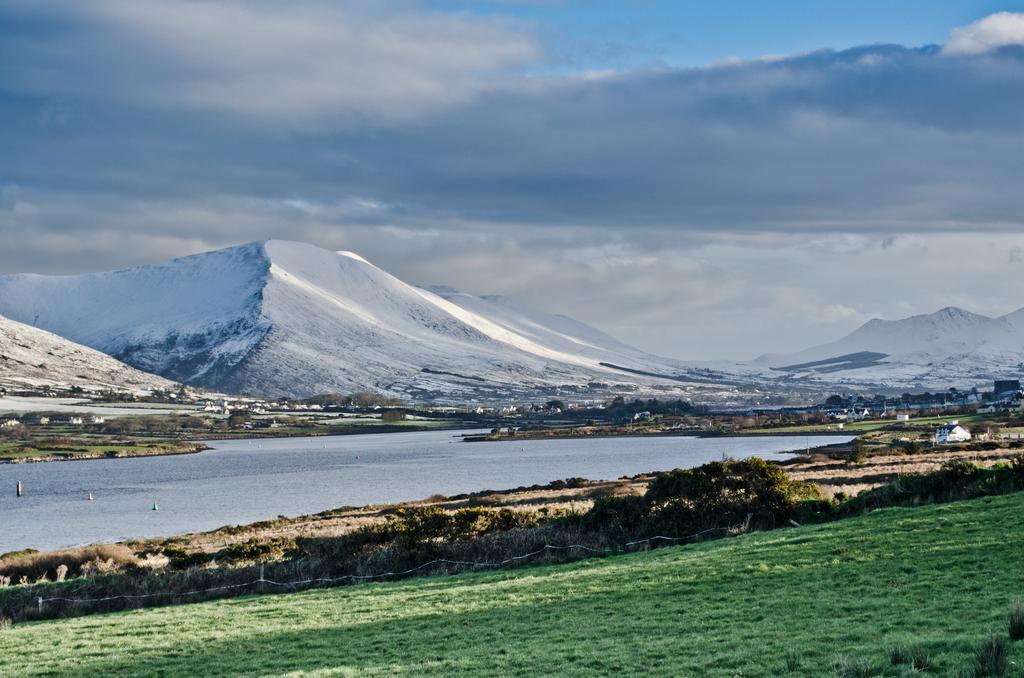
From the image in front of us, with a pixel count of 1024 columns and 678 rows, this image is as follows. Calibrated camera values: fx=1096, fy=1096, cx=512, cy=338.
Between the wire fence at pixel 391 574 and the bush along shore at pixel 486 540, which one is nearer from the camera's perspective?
the wire fence at pixel 391 574

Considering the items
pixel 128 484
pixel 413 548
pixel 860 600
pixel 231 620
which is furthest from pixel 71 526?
pixel 860 600

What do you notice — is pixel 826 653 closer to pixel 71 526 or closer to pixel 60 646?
pixel 60 646

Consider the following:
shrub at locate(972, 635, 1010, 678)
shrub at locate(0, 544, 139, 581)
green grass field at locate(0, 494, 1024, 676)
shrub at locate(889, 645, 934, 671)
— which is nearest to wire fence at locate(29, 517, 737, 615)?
green grass field at locate(0, 494, 1024, 676)

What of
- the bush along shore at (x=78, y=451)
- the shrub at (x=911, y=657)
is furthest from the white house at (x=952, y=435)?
the bush along shore at (x=78, y=451)

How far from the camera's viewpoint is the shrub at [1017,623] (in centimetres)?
1612

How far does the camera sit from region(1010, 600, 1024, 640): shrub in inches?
635

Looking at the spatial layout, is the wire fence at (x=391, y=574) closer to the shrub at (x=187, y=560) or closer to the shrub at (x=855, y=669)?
the shrub at (x=187, y=560)

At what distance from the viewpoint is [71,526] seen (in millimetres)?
87438

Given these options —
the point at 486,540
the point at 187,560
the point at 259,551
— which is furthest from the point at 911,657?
the point at 259,551

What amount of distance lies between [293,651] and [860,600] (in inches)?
463

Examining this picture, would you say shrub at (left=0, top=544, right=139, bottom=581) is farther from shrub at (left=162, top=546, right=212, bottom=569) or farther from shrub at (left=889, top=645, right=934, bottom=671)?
shrub at (left=889, top=645, right=934, bottom=671)

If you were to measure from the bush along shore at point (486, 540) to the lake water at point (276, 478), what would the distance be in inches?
1528

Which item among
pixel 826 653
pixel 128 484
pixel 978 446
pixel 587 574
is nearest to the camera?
pixel 826 653

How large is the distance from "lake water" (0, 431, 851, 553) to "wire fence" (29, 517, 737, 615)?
42416mm
